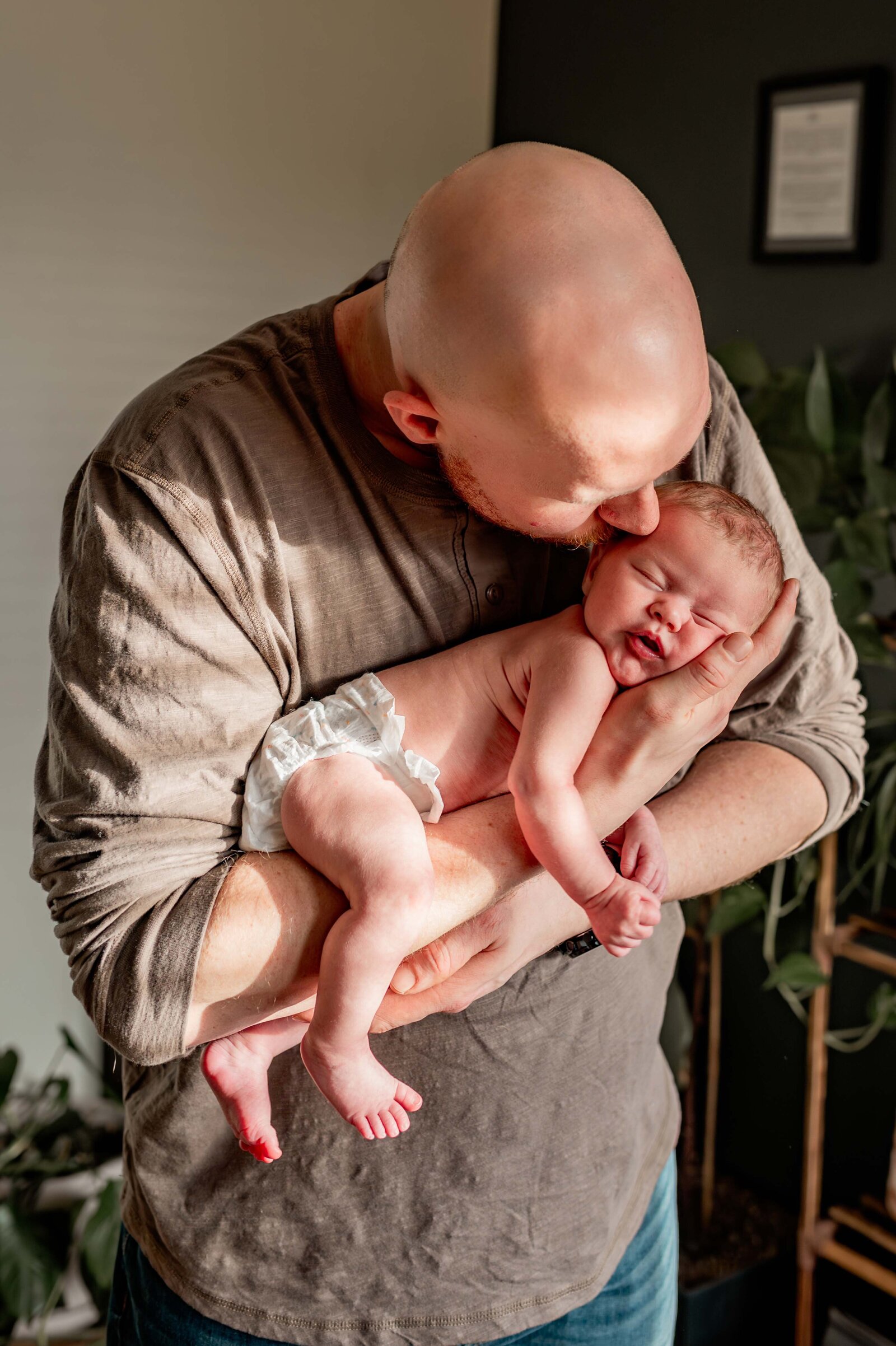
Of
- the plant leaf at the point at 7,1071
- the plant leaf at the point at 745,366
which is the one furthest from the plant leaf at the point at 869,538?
the plant leaf at the point at 7,1071

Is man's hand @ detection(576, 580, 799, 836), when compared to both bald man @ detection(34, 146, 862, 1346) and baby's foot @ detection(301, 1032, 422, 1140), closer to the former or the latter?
bald man @ detection(34, 146, 862, 1346)

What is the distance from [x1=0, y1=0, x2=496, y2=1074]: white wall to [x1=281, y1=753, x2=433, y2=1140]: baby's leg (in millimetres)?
1559

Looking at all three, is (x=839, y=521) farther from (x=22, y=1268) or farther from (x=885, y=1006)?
(x=22, y=1268)

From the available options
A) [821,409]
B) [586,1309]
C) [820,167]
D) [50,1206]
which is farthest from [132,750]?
[820,167]

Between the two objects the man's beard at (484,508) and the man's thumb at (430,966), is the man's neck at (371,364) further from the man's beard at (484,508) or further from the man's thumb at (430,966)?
the man's thumb at (430,966)

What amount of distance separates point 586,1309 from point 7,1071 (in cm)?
133

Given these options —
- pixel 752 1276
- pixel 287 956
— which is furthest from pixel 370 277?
pixel 752 1276

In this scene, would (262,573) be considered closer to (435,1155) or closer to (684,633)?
(684,633)

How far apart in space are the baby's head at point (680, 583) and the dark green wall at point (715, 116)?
1.36 m

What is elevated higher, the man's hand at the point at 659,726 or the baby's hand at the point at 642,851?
the man's hand at the point at 659,726

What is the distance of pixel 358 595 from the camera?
3.14 ft

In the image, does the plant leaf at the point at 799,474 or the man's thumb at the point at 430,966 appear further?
the plant leaf at the point at 799,474

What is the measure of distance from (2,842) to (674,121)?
2081mm

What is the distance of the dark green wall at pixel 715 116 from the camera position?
2.17m
